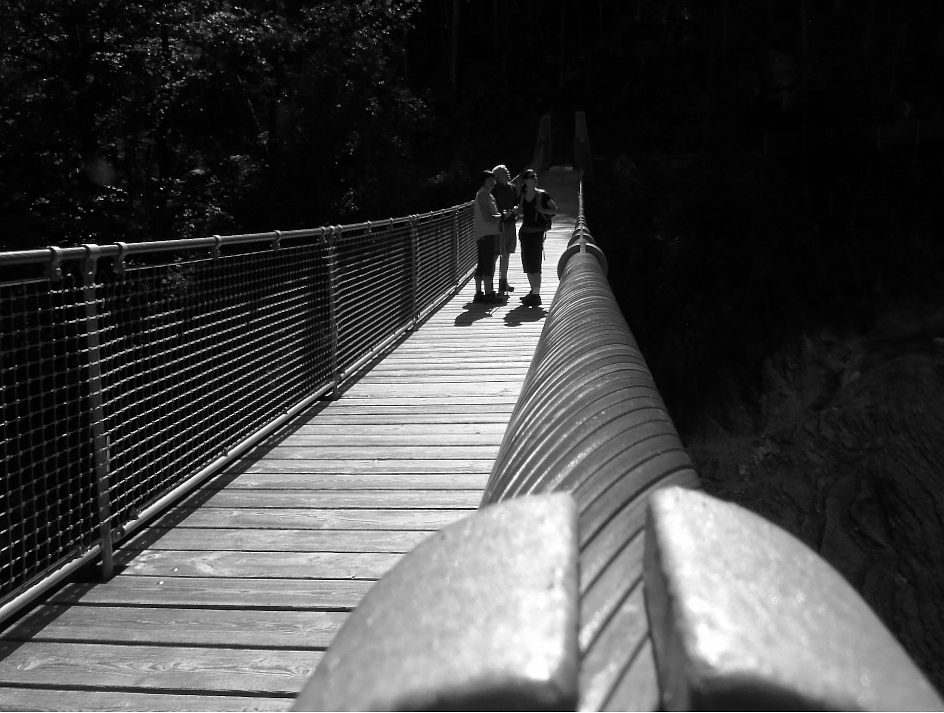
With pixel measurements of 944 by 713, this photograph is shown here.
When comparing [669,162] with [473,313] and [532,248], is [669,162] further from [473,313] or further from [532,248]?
[532,248]

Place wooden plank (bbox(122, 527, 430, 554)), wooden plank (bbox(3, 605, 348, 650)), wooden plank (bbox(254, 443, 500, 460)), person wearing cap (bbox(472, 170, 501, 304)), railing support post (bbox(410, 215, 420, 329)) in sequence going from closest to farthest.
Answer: wooden plank (bbox(3, 605, 348, 650)), wooden plank (bbox(122, 527, 430, 554)), wooden plank (bbox(254, 443, 500, 460)), railing support post (bbox(410, 215, 420, 329)), person wearing cap (bbox(472, 170, 501, 304))

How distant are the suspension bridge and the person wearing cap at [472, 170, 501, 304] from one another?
1862 millimetres

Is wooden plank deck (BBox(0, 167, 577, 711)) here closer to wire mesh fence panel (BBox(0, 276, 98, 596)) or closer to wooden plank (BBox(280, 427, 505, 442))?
wooden plank (BBox(280, 427, 505, 442))

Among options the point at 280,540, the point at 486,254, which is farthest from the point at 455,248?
the point at 280,540

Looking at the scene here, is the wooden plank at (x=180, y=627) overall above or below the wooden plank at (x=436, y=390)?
above

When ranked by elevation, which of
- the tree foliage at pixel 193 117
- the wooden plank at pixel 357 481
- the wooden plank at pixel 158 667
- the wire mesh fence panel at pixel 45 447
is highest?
the tree foliage at pixel 193 117

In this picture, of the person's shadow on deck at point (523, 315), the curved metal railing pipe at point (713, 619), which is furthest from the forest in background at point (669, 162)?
the curved metal railing pipe at point (713, 619)

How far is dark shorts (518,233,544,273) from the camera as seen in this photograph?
991 cm

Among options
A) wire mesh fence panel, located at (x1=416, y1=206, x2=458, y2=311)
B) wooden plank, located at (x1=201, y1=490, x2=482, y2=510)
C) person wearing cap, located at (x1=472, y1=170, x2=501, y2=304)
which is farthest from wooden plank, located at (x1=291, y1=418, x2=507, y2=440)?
person wearing cap, located at (x1=472, y1=170, x2=501, y2=304)

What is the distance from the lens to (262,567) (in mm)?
3572

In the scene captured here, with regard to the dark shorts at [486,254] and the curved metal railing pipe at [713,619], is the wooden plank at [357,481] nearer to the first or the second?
the curved metal railing pipe at [713,619]

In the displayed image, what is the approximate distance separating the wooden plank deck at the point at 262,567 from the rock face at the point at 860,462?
18.2m

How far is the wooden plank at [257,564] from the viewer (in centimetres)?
350

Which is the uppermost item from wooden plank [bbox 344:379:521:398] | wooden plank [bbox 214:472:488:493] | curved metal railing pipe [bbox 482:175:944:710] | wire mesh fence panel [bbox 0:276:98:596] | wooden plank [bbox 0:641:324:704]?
curved metal railing pipe [bbox 482:175:944:710]
